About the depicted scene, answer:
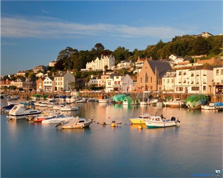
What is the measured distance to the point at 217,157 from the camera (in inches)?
728

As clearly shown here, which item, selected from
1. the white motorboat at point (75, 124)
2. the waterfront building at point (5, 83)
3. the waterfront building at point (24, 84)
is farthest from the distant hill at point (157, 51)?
the white motorboat at point (75, 124)

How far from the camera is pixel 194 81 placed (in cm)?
5881

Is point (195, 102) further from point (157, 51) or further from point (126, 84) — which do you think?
point (157, 51)

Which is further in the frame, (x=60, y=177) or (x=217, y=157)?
(x=217, y=157)

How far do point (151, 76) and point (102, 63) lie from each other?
125 ft

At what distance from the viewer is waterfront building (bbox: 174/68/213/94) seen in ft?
186

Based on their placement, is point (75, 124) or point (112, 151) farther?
point (75, 124)

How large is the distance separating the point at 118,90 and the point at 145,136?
5560cm

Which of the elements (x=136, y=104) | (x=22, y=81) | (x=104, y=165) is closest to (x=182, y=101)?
(x=136, y=104)

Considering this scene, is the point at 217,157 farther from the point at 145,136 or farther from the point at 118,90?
the point at 118,90

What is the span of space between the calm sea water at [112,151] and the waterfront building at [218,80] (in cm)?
2850

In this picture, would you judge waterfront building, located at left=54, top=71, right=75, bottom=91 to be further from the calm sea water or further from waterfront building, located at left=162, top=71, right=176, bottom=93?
the calm sea water

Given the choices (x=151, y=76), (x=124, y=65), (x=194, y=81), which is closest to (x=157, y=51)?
(x=124, y=65)

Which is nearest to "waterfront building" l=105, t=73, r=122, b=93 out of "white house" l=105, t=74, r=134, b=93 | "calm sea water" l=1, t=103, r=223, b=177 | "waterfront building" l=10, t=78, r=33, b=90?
"white house" l=105, t=74, r=134, b=93
